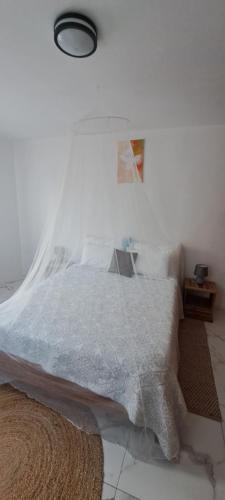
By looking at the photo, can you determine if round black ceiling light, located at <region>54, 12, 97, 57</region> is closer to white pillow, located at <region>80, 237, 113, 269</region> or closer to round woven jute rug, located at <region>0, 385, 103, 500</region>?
white pillow, located at <region>80, 237, 113, 269</region>

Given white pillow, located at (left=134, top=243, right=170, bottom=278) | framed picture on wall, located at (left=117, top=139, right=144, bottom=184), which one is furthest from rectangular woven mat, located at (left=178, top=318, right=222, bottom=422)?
framed picture on wall, located at (left=117, top=139, right=144, bottom=184)

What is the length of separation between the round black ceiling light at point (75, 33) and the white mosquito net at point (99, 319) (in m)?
0.65

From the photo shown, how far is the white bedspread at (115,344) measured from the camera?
4.13 ft

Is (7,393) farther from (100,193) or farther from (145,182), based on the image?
(145,182)

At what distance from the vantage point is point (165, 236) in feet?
9.85

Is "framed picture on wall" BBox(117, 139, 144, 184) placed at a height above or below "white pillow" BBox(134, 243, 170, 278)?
above

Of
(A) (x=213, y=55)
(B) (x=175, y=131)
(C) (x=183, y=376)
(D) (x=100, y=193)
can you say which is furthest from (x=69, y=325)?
(B) (x=175, y=131)

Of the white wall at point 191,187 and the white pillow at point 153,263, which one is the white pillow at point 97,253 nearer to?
the white pillow at point 153,263

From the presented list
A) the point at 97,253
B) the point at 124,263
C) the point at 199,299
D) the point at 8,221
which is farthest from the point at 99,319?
the point at 8,221

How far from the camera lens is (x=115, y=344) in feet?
4.77

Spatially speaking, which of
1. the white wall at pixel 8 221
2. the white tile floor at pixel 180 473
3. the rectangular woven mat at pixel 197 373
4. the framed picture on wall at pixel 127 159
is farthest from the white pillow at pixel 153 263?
the white wall at pixel 8 221

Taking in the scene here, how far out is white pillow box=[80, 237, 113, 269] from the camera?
2.65m

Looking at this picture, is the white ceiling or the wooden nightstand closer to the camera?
the white ceiling

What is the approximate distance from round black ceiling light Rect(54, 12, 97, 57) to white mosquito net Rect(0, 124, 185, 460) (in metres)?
0.65
